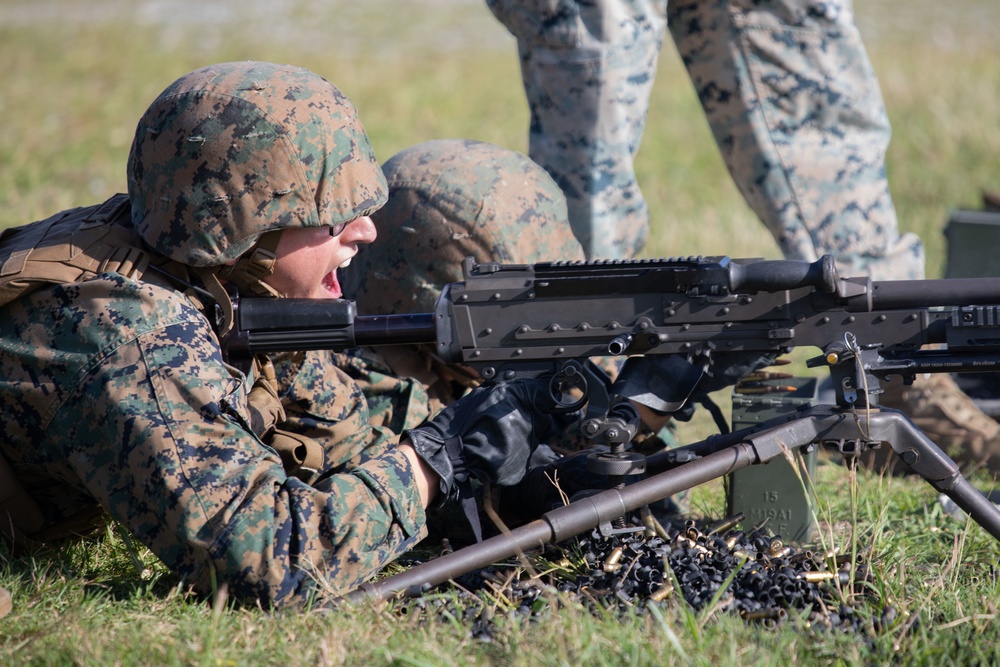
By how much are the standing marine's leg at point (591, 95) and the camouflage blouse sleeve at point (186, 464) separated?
2236 mm

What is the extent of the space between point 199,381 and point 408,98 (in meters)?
7.84

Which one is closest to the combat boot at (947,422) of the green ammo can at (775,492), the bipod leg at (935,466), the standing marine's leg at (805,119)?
the standing marine's leg at (805,119)

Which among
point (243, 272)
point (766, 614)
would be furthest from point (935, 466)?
point (243, 272)

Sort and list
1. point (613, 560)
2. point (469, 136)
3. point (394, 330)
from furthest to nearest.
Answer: point (469, 136), point (394, 330), point (613, 560)

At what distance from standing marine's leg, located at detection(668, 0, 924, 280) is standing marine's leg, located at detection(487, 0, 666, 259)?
36 centimetres

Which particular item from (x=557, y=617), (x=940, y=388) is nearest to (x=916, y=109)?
(x=940, y=388)

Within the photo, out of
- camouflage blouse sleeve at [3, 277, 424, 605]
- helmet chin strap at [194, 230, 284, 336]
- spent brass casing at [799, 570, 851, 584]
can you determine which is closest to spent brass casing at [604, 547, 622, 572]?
spent brass casing at [799, 570, 851, 584]

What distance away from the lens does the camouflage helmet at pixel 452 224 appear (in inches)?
158

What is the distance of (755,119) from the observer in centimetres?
485

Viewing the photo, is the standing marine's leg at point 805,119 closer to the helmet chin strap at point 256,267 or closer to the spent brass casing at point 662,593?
the spent brass casing at point 662,593

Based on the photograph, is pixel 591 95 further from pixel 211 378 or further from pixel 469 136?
pixel 469 136

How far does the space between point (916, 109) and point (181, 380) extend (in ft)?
30.8

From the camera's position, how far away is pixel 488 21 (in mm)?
15469

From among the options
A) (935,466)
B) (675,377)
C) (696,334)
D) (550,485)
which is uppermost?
(696,334)
